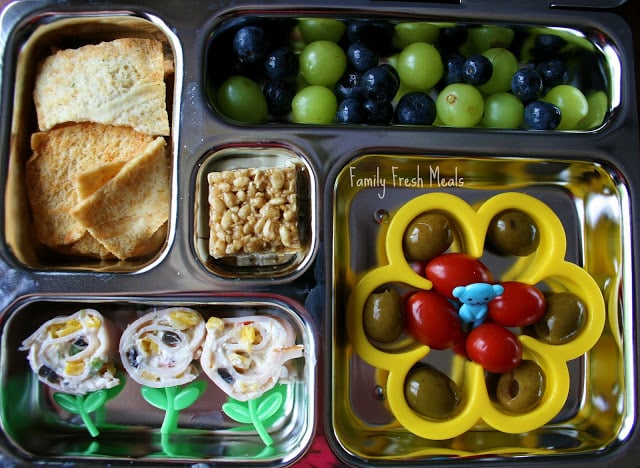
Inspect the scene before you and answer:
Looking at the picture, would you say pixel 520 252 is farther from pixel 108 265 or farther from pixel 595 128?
pixel 108 265

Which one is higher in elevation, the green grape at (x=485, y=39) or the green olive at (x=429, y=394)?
the green grape at (x=485, y=39)

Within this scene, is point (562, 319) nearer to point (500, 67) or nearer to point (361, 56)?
point (500, 67)

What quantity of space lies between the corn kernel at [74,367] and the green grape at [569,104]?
3.96 feet

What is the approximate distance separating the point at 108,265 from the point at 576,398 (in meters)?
1.15

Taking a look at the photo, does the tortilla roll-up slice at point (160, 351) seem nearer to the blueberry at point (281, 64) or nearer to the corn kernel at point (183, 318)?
the corn kernel at point (183, 318)

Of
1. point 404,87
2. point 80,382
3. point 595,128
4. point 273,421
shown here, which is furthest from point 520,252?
point 80,382

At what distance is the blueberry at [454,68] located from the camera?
1309mm

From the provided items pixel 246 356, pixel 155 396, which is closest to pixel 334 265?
pixel 246 356

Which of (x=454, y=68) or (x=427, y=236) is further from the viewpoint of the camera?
(x=454, y=68)

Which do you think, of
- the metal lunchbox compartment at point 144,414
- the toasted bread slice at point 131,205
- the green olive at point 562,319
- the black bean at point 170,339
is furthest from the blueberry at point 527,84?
the black bean at point 170,339

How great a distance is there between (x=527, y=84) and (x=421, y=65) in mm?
253

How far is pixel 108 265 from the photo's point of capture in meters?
1.24

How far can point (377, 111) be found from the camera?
4.16 feet

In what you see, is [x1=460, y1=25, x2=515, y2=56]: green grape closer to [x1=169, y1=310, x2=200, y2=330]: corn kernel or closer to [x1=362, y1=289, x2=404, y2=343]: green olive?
[x1=362, y1=289, x2=404, y2=343]: green olive
